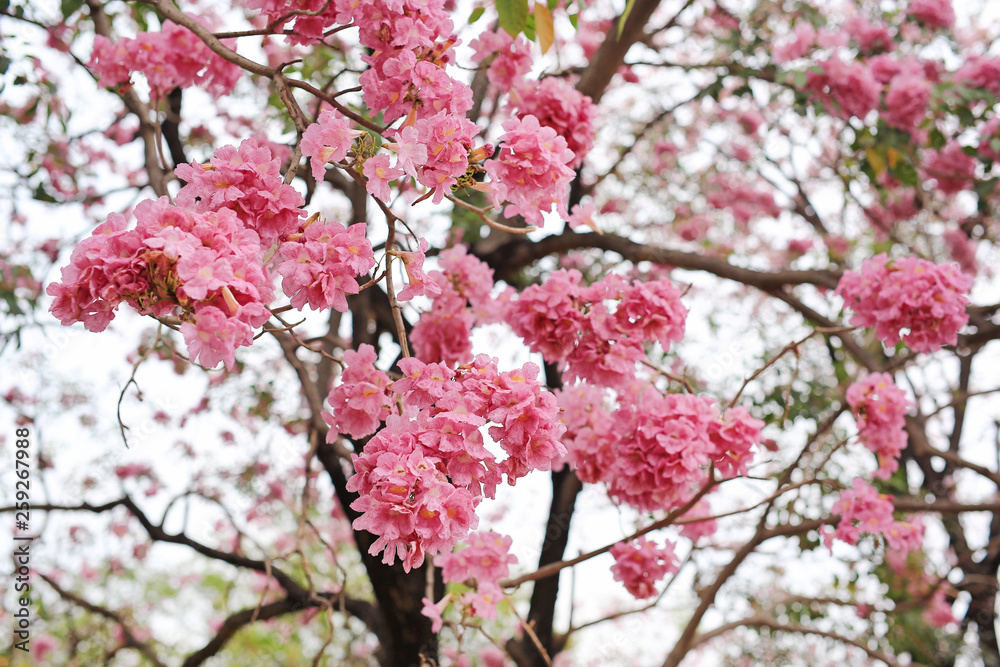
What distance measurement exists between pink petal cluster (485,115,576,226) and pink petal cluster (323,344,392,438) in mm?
473

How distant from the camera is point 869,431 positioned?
2434mm

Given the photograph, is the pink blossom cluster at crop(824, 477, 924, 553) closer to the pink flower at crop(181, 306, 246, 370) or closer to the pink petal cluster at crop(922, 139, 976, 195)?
the pink flower at crop(181, 306, 246, 370)

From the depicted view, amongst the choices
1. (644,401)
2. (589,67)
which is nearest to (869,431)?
(644,401)

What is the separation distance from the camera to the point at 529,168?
4.95 feet

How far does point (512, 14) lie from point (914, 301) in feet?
5.02

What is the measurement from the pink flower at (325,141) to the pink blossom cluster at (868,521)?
6.47 ft

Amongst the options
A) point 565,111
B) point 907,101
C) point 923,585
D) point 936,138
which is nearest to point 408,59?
point 565,111

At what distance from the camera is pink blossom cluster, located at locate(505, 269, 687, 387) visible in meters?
2.03

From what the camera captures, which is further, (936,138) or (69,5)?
(936,138)

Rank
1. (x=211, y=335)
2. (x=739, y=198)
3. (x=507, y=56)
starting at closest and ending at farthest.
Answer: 1. (x=211, y=335)
2. (x=507, y=56)
3. (x=739, y=198)

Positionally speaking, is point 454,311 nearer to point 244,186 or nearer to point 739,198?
point 244,186

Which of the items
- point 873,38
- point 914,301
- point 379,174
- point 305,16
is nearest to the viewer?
point 379,174

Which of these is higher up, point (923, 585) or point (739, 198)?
point (739, 198)

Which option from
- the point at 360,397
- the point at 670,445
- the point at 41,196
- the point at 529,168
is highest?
the point at 41,196
